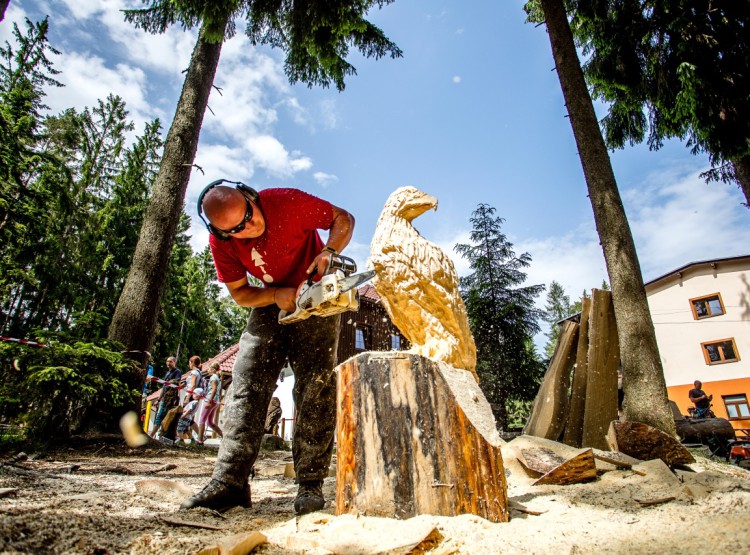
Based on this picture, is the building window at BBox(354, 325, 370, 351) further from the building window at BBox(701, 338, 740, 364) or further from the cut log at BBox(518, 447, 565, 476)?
the building window at BBox(701, 338, 740, 364)

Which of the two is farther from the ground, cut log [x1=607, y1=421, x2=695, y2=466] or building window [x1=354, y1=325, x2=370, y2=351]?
building window [x1=354, y1=325, x2=370, y2=351]

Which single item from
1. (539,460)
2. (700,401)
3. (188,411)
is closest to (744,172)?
(700,401)

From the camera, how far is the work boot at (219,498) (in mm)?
1811

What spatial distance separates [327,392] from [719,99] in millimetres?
8320

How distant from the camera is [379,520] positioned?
57.2 inches

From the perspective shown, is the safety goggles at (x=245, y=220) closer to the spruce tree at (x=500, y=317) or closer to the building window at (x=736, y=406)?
the spruce tree at (x=500, y=317)

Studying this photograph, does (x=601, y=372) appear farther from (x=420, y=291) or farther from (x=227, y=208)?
(x=227, y=208)

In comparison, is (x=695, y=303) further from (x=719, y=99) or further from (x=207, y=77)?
(x=207, y=77)

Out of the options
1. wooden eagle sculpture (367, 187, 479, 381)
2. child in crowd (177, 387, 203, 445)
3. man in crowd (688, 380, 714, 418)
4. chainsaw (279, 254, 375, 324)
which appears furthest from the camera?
man in crowd (688, 380, 714, 418)

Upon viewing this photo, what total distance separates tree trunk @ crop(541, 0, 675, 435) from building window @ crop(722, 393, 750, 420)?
15728mm

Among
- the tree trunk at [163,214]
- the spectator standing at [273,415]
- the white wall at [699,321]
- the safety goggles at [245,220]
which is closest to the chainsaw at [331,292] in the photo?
the safety goggles at [245,220]

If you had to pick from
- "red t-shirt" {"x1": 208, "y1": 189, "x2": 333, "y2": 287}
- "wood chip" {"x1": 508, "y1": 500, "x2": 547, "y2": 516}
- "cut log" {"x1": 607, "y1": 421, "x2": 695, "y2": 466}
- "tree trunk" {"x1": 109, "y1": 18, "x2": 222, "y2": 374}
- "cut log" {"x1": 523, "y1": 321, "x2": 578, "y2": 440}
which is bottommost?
"wood chip" {"x1": 508, "y1": 500, "x2": 547, "y2": 516}

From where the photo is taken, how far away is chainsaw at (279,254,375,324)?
5.85ft

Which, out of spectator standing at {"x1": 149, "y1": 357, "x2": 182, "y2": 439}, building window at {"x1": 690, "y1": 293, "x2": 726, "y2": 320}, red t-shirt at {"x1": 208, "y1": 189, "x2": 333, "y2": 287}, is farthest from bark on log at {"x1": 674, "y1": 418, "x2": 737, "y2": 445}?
building window at {"x1": 690, "y1": 293, "x2": 726, "y2": 320}
